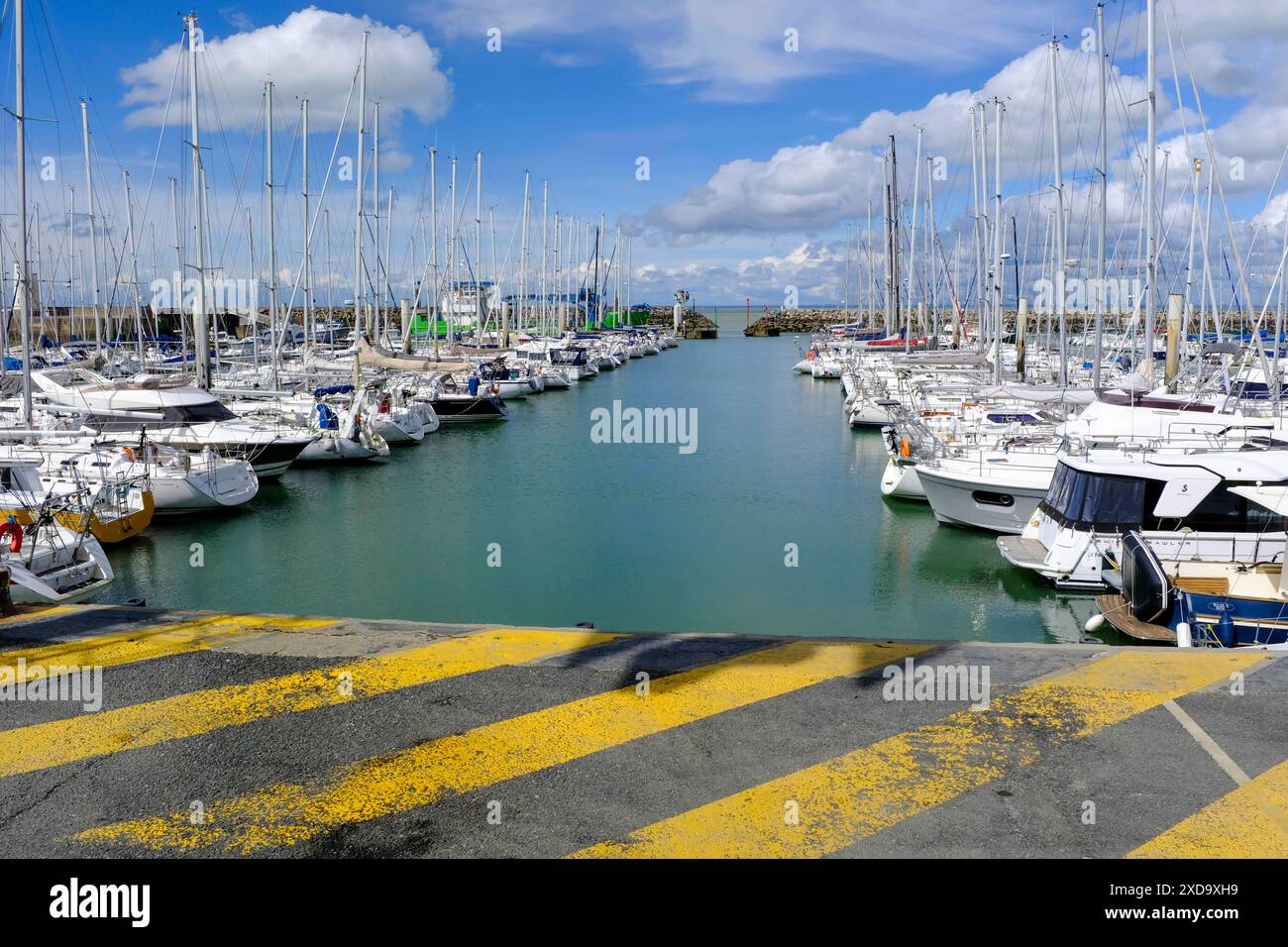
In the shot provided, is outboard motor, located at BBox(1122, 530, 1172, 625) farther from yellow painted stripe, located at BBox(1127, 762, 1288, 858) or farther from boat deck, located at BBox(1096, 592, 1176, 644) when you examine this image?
yellow painted stripe, located at BBox(1127, 762, 1288, 858)

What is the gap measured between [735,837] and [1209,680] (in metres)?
3.47

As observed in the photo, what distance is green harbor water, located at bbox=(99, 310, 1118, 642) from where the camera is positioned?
64.5ft

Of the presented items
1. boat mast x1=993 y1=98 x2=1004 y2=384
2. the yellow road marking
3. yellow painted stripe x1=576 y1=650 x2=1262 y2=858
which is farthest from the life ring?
boat mast x1=993 y1=98 x2=1004 y2=384

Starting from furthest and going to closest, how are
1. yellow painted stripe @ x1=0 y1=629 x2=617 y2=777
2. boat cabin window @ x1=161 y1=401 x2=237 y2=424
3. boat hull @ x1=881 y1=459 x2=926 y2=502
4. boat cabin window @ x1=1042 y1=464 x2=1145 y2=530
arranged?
boat cabin window @ x1=161 y1=401 x2=237 y2=424 → boat hull @ x1=881 y1=459 x2=926 y2=502 → boat cabin window @ x1=1042 y1=464 x2=1145 y2=530 → yellow painted stripe @ x1=0 y1=629 x2=617 y2=777

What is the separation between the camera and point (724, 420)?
5391cm

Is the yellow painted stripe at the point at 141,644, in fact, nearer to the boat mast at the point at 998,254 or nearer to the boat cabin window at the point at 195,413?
the boat cabin window at the point at 195,413

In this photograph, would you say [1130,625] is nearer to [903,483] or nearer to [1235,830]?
[1235,830]

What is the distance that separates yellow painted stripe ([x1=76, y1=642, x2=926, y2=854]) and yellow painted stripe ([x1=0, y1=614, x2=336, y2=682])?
2.28 m
